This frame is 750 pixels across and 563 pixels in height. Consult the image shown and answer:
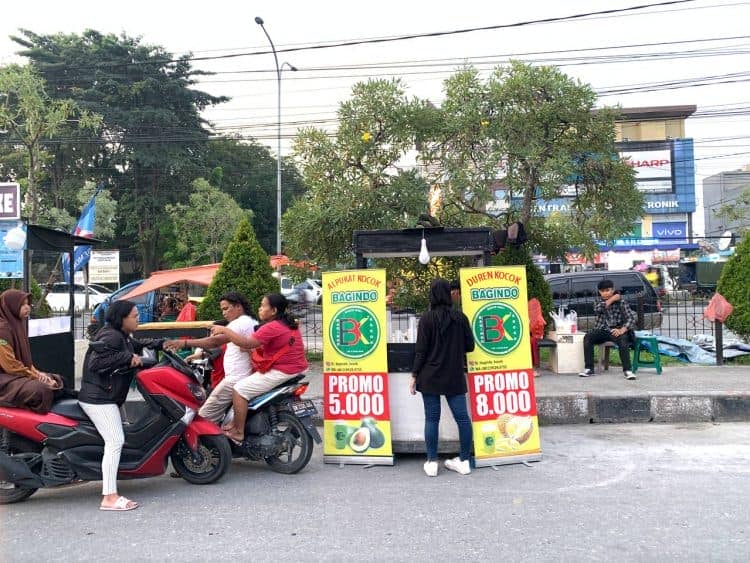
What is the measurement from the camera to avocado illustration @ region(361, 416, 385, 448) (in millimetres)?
6043

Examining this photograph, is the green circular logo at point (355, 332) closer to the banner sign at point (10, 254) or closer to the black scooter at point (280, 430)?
the black scooter at point (280, 430)

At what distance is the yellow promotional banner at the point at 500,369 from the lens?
595cm

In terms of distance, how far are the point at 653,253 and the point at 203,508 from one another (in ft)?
141

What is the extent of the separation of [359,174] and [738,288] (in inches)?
240

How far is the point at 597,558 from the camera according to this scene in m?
3.82

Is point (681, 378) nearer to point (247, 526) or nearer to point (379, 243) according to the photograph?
point (379, 243)

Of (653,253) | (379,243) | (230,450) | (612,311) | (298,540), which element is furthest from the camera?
(653,253)

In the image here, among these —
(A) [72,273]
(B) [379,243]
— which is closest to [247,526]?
(B) [379,243]

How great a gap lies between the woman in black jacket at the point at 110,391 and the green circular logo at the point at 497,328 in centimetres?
296

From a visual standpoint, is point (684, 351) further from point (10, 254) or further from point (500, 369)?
point (10, 254)

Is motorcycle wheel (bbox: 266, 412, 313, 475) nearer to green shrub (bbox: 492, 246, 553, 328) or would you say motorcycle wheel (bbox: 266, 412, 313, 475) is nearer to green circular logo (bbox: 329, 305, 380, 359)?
green circular logo (bbox: 329, 305, 380, 359)

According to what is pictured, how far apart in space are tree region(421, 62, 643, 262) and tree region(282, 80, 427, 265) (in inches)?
18.0

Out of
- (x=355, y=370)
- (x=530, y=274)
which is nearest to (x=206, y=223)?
(x=530, y=274)

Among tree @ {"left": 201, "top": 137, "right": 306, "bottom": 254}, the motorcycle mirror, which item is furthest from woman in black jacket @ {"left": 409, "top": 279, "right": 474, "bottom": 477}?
tree @ {"left": 201, "top": 137, "right": 306, "bottom": 254}
